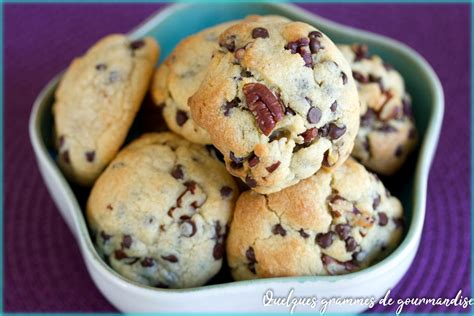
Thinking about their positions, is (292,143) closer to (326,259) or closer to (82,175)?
(326,259)

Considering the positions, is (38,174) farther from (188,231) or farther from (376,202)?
(376,202)

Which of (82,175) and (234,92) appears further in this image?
(82,175)

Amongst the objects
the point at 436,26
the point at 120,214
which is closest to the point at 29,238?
the point at 120,214


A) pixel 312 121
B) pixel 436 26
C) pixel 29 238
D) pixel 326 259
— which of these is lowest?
pixel 29 238

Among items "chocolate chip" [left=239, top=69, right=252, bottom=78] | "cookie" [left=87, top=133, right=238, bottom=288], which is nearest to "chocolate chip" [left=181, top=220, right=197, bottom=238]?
"cookie" [left=87, top=133, right=238, bottom=288]

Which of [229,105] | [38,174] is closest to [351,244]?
[229,105]

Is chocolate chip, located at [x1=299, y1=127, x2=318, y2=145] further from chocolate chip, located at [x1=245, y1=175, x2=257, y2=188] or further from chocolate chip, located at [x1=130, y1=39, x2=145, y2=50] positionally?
chocolate chip, located at [x1=130, y1=39, x2=145, y2=50]
